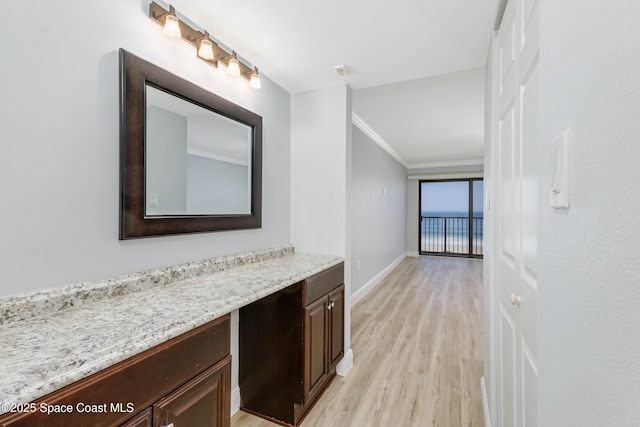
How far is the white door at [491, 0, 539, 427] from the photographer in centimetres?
86

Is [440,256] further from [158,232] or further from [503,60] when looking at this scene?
[158,232]

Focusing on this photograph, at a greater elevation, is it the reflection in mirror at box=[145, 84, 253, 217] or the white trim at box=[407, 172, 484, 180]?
the white trim at box=[407, 172, 484, 180]

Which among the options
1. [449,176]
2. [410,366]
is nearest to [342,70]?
[410,366]

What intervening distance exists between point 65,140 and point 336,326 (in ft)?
5.96

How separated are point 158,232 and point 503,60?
1.79m

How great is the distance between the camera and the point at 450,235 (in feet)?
24.4

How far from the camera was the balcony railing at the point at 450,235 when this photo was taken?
7.04 m

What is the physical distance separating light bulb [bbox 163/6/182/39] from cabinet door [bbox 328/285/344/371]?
1.71m

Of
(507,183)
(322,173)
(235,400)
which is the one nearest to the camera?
(507,183)

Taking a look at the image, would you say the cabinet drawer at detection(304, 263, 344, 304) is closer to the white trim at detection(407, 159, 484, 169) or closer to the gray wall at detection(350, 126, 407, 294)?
the gray wall at detection(350, 126, 407, 294)

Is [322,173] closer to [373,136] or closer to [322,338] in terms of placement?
[322,338]

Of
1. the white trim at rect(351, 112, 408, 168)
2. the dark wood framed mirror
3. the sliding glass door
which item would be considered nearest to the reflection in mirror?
the dark wood framed mirror

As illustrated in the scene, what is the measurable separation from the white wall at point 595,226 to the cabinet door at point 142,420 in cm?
100

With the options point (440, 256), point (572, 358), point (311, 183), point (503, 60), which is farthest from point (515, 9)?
point (440, 256)
